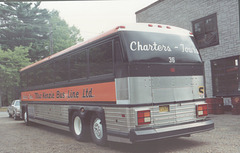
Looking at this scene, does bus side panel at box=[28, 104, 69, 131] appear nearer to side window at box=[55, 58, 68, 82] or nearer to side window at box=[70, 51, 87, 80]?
side window at box=[55, 58, 68, 82]

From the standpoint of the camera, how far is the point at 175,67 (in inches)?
277

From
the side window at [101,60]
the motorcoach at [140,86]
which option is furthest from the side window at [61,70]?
the side window at [101,60]

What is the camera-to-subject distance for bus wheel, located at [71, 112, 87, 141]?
8.38m

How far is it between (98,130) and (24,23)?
21222mm

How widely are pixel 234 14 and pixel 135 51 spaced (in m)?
10.6

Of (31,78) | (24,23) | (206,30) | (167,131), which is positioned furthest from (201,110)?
(24,23)

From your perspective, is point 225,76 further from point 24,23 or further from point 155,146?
point 24,23

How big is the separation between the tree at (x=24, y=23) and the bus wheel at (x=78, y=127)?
45.0ft

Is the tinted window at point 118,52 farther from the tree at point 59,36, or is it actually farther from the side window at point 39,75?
the tree at point 59,36

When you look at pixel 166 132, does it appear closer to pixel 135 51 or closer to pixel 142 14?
pixel 135 51

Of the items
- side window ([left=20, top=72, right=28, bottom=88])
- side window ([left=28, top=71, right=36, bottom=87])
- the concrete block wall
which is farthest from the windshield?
side window ([left=20, top=72, right=28, bottom=88])

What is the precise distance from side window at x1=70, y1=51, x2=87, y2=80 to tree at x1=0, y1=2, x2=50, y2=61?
1278cm

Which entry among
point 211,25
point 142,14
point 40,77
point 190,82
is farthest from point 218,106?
point 142,14

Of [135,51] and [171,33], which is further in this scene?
[171,33]
